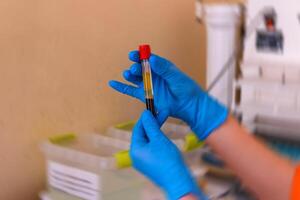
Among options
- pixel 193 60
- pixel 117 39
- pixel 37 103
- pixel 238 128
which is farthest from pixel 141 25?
pixel 238 128

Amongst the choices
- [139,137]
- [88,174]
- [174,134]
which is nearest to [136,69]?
[139,137]

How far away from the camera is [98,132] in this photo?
1207 mm

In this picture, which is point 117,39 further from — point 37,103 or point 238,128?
point 238,128

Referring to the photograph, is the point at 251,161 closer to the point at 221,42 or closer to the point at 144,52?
the point at 144,52

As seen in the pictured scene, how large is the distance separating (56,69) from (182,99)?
1.23 ft

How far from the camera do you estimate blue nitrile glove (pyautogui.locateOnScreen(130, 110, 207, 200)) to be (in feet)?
2.23

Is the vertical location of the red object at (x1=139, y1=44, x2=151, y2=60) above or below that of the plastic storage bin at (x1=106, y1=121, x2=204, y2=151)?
above

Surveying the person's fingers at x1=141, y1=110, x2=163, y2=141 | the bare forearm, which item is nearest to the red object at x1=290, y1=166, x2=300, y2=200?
the bare forearm

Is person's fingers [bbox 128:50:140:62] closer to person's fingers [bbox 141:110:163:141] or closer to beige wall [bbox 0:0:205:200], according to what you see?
person's fingers [bbox 141:110:163:141]

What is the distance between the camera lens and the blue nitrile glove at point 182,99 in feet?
2.72

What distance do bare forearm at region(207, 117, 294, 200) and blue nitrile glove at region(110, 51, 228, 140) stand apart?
26 mm

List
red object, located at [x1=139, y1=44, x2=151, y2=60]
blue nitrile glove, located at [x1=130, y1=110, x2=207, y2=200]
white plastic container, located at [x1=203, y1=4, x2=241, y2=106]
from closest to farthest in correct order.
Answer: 1. blue nitrile glove, located at [x1=130, y1=110, x2=207, y2=200]
2. red object, located at [x1=139, y1=44, x2=151, y2=60]
3. white plastic container, located at [x1=203, y1=4, x2=241, y2=106]

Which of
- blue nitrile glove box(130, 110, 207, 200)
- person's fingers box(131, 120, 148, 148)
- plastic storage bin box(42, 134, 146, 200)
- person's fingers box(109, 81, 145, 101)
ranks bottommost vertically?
plastic storage bin box(42, 134, 146, 200)

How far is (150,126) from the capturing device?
2.45ft
